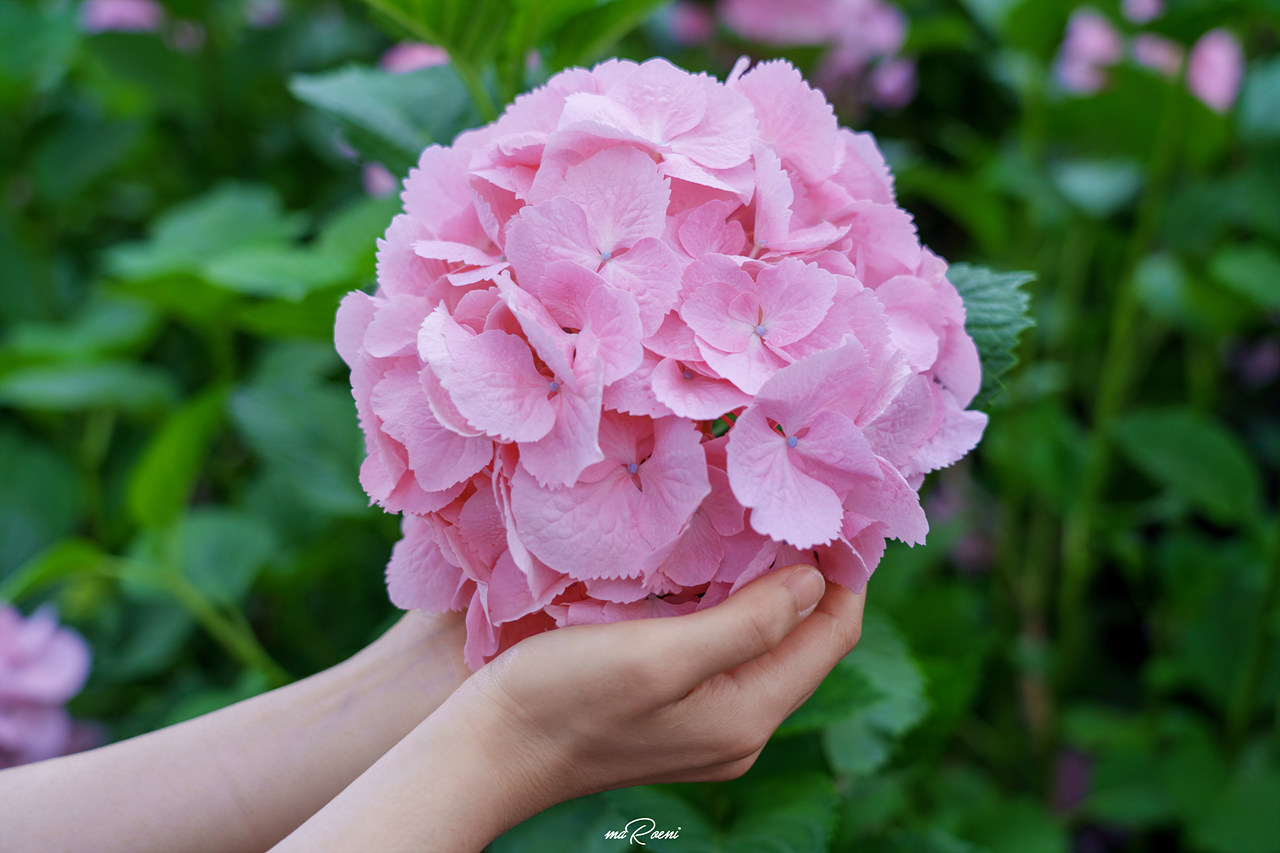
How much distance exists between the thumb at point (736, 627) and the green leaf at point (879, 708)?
22 centimetres

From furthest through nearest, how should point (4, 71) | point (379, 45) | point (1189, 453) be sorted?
point (379, 45) < point (4, 71) < point (1189, 453)

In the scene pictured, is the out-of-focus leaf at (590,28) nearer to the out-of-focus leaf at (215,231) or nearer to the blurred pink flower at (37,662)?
the out-of-focus leaf at (215,231)

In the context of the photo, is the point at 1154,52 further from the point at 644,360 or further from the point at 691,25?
the point at 644,360

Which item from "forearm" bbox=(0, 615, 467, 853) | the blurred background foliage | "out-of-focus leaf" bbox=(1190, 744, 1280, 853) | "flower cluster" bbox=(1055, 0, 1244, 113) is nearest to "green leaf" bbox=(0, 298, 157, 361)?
the blurred background foliage

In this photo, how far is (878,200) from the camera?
0.51 metres

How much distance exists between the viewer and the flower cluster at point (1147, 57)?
3.91 feet

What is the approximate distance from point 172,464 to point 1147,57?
4.33ft

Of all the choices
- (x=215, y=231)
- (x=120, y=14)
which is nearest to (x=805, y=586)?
(x=215, y=231)

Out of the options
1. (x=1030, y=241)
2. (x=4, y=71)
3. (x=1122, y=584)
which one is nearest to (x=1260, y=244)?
(x=1030, y=241)

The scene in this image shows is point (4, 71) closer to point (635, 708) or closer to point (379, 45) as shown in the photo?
point (379, 45)

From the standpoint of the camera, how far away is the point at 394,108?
2.31ft

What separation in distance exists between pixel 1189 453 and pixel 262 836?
1.01 meters

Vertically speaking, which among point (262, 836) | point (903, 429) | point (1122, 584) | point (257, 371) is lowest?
point (1122, 584)

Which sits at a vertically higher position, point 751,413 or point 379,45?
point 751,413
